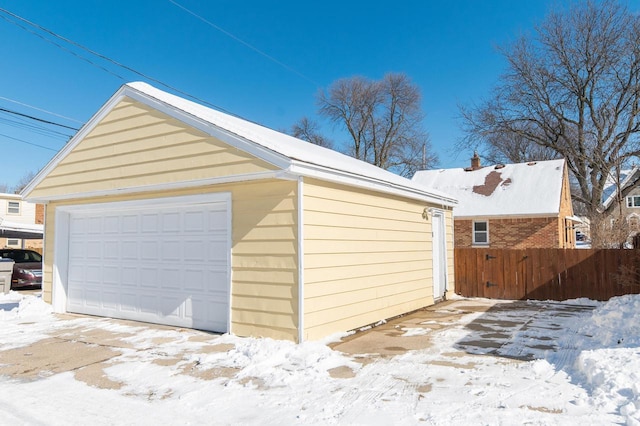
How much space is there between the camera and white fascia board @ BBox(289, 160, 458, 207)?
19.9 feet

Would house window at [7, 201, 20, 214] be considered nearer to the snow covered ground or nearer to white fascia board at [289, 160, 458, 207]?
the snow covered ground

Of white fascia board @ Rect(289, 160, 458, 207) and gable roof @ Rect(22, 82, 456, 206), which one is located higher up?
gable roof @ Rect(22, 82, 456, 206)

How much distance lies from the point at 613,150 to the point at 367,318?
21.6 metres

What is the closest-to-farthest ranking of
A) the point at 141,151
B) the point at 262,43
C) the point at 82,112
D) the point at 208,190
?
the point at 208,190
the point at 141,151
the point at 262,43
the point at 82,112

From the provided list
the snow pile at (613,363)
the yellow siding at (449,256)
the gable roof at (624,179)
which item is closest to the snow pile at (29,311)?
the snow pile at (613,363)

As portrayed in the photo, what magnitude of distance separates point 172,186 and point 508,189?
1556cm

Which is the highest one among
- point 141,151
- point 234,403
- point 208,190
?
point 141,151

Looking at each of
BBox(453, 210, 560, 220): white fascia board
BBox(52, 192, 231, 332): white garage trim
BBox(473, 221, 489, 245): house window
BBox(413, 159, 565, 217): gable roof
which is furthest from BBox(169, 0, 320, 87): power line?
BBox(473, 221, 489, 245): house window

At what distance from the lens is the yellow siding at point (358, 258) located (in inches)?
255

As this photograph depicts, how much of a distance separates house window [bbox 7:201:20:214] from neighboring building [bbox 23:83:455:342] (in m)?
20.1

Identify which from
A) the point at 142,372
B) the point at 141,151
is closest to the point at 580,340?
the point at 142,372

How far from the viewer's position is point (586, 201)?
81.6 ft

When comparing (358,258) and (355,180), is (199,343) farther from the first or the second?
(355,180)

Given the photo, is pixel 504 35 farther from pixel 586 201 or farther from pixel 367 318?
pixel 367 318
